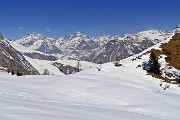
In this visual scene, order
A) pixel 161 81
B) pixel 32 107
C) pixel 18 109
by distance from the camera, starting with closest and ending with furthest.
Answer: pixel 18 109 < pixel 32 107 < pixel 161 81

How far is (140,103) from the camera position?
25.0 meters

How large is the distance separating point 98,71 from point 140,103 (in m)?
22.4

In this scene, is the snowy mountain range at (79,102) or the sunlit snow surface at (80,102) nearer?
the snowy mountain range at (79,102)

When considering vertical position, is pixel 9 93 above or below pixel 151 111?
above

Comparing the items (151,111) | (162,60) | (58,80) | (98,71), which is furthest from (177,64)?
(151,111)

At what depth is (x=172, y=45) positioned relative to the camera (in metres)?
55.4

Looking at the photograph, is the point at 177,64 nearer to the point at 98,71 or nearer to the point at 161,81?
the point at 161,81

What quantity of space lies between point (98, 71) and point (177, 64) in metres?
12.1

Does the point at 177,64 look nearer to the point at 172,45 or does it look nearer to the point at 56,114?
the point at 172,45

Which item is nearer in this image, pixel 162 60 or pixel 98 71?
pixel 98 71

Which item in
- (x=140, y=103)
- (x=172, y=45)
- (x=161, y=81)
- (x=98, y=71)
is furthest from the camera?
(x=172, y=45)

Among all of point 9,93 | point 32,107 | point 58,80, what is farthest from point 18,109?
point 58,80

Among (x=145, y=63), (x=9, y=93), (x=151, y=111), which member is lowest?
(x=151, y=111)

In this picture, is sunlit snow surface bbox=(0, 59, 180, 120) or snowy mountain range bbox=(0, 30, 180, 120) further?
sunlit snow surface bbox=(0, 59, 180, 120)
